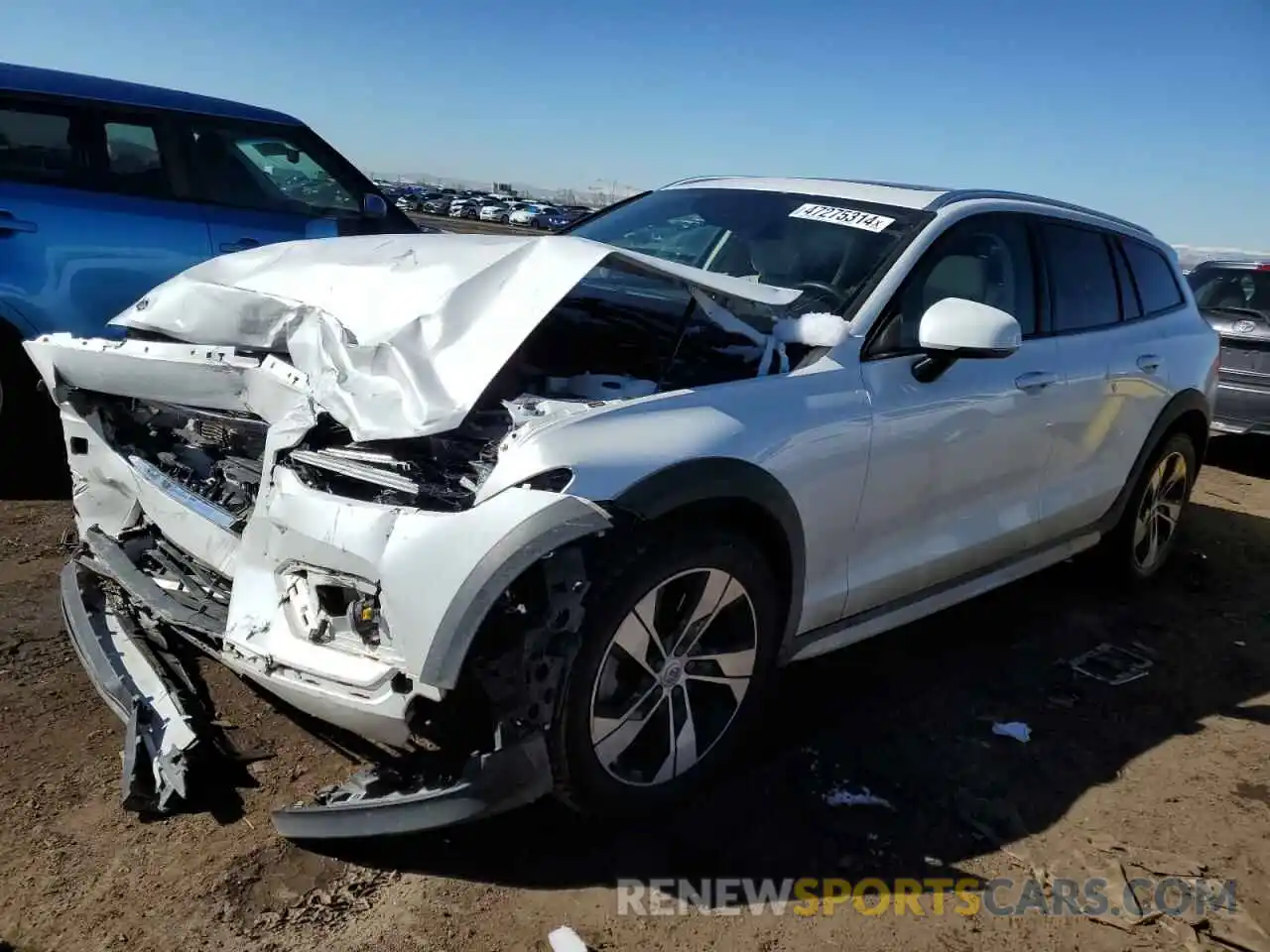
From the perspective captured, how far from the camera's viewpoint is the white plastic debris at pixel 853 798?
9.43 ft

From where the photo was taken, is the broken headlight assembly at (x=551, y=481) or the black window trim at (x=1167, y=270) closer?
the broken headlight assembly at (x=551, y=481)

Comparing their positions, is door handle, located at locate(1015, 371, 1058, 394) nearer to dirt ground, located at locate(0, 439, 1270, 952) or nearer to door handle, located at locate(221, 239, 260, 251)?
dirt ground, located at locate(0, 439, 1270, 952)

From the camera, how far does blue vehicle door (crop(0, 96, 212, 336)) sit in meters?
4.93

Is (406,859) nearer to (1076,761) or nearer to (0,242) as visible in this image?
(1076,761)

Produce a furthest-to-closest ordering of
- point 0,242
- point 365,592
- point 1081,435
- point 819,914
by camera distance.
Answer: point 0,242 → point 1081,435 → point 819,914 → point 365,592

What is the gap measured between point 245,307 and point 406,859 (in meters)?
1.72

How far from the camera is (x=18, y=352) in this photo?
4969 mm

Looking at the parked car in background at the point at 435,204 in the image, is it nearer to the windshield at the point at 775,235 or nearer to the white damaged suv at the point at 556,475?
the windshield at the point at 775,235

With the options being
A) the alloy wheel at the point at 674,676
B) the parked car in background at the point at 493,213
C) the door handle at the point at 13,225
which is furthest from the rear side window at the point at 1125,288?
the parked car in background at the point at 493,213

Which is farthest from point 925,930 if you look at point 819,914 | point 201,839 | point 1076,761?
point 201,839

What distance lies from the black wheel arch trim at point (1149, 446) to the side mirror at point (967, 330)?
1774mm

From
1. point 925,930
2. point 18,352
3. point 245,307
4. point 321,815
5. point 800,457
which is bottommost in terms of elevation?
point 925,930

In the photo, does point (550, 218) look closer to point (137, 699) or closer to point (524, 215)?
point (524, 215)

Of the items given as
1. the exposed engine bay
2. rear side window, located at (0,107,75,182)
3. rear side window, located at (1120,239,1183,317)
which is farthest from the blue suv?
rear side window, located at (1120,239,1183,317)
